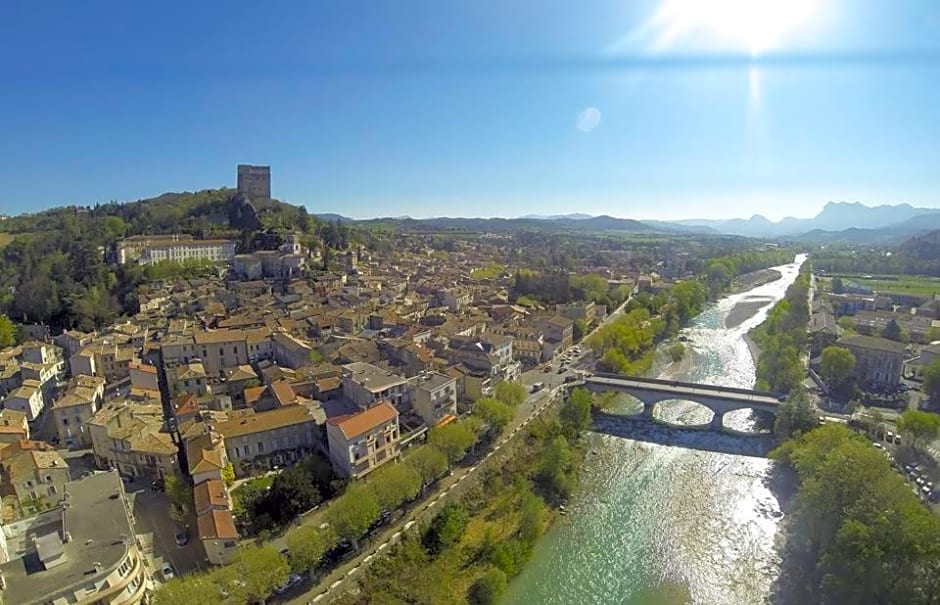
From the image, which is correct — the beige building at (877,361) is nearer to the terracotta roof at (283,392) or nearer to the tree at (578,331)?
the tree at (578,331)

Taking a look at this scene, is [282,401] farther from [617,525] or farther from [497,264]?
[497,264]

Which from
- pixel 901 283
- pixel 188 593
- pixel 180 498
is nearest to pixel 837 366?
pixel 188 593

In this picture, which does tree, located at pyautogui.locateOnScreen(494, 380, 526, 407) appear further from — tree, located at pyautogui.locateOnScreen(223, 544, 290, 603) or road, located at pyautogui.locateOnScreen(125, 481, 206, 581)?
road, located at pyautogui.locateOnScreen(125, 481, 206, 581)

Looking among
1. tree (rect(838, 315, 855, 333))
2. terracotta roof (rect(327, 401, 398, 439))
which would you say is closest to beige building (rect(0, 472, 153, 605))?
terracotta roof (rect(327, 401, 398, 439))

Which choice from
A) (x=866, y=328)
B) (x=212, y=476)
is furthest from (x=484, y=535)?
(x=866, y=328)

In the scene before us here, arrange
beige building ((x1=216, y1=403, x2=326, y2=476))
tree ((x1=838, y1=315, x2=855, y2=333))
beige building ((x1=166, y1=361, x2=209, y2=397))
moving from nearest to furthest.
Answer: beige building ((x1=216, y1=403, x2=326, y2=476)) → beige building ((x1=166, y1=361, x2=209, y2=397)) → tree ((x1=838, y1=315, x2=855, y2=333))

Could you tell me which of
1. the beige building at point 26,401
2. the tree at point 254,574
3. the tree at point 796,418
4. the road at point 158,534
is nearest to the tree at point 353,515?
the tree at point 254,574
